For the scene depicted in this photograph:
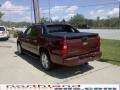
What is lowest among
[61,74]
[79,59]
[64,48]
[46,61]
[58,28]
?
[61,74]

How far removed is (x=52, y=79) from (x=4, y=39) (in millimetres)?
16509

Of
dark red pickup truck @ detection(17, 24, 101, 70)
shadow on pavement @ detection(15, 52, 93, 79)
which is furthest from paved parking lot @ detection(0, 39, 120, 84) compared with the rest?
dark red pickup truck @ detection(17, 24, 101, 70)

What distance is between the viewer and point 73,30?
998 cm

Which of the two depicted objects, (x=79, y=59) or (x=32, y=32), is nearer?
(x=79, y=59)

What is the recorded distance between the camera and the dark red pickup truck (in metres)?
7.39

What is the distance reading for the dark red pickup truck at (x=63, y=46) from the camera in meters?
7.39

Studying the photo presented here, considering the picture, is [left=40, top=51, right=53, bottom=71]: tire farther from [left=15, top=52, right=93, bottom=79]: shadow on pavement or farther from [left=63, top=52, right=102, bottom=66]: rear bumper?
[left=63, top=52, right=102, bottom=66]: rear bumper

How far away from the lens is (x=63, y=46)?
731cm

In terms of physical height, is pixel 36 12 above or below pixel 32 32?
above

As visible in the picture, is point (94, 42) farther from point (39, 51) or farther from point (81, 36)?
point (39, 51)

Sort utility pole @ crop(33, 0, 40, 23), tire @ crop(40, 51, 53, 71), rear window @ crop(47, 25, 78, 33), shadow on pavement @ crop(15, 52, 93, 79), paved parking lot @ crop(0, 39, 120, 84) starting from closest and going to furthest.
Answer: paved parking lot @ crop(0, 39, 120, 84), shadow on pavement @ crop(15, 52, 93, 79), tire @ crop(40, 51, 53, 71), rear window @ crop(47, 25, 78, 33), utility pole @ crop(33, 0, 40, 23)

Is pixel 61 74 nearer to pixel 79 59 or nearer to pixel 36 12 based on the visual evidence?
pixel 79 59

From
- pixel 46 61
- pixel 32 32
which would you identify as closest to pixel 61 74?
pixel 46 61

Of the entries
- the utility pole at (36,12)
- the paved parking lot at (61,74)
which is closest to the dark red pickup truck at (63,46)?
Result: the paved parking lot at (61,74)
